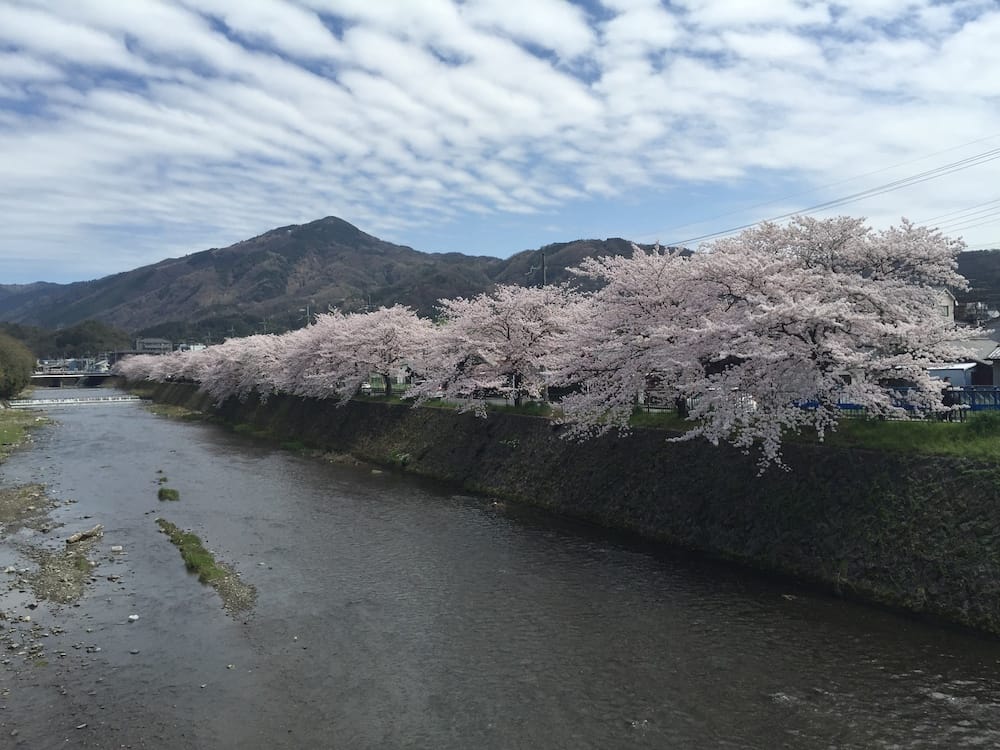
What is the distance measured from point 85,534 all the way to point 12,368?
84680 mm

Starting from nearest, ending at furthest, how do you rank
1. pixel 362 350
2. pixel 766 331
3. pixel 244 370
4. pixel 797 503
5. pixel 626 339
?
pixel 797 503
pixel 766 331
pixel 626 339
pixel 362 350
pixel 244 370

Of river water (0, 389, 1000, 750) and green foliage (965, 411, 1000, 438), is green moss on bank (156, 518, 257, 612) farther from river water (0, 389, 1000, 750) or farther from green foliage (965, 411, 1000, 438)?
green foliage (965, 411, 1000, 438)

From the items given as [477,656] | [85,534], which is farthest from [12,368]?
[477,656]

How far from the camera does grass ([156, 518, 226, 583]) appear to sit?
817 inches

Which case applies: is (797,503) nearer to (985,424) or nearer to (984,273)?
(985,424)

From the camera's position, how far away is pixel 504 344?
37.9 metres

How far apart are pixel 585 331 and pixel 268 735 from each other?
2068 centimetres

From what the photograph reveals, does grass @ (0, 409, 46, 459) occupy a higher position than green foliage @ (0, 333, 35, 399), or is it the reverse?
green foliage @ (0, 333, 35, 399)

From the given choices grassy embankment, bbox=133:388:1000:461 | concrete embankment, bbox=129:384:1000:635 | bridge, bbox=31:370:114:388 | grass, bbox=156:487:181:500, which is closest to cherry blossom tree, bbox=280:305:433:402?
concrete embankment, bbox=129:384:1000:635

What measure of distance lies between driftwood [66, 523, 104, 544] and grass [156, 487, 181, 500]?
5833mm

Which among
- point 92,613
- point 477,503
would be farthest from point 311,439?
point 92,613

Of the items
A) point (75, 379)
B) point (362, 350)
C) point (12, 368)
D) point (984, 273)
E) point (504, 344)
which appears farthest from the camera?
point (75, 379)

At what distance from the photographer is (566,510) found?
2858 cm

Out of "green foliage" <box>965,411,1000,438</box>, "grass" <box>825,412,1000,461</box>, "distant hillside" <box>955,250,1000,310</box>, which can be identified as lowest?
"grass" <box>825,412,1000,461</box>
